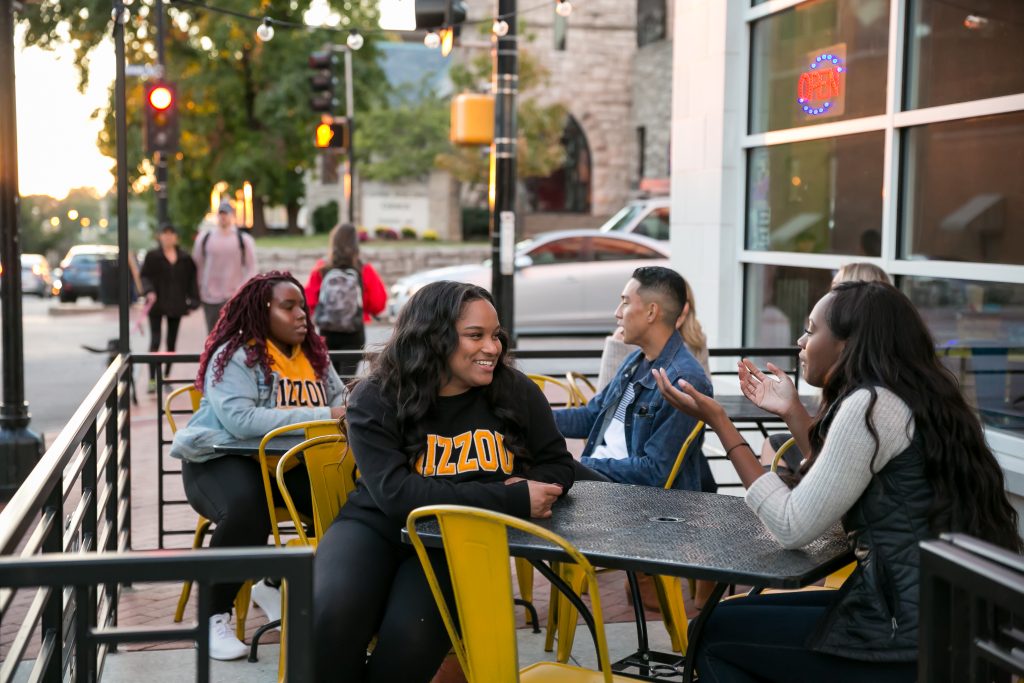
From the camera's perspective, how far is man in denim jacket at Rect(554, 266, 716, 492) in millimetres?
4391

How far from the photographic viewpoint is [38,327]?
78.6ft

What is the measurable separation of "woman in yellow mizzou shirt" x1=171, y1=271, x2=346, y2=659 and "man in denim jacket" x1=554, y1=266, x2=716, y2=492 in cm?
110

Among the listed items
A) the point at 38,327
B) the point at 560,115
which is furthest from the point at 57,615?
the point at 560,115

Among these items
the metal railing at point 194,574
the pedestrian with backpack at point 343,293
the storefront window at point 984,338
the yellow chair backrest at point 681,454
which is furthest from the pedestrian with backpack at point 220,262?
the metal railing at point 194,574

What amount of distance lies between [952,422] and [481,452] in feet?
4.49

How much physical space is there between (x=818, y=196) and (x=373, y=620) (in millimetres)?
4703

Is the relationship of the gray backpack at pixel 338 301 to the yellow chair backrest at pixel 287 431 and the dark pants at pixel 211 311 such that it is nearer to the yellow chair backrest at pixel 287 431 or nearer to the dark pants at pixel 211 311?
the dark pants at pixel 211 311

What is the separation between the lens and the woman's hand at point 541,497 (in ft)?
11.1

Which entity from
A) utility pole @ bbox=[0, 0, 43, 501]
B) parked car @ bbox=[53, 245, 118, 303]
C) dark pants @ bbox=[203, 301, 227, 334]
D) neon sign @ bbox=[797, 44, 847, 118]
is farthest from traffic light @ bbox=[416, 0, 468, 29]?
parked car @ bbox=[53, 245, 118, 303]

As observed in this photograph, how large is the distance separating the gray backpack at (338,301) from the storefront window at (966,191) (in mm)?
4351

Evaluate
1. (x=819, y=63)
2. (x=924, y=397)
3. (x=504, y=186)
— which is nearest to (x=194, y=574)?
(x=924, y=397)

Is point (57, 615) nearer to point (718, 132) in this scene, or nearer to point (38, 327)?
point (718, 132)

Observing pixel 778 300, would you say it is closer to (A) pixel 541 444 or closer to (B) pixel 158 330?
(A) pixel 541 444

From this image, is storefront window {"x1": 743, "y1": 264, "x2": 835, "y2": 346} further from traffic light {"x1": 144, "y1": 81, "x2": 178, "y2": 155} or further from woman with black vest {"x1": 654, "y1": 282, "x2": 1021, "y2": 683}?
traffic light {"x1": 144, "y1": 81, "x2": 178, "y2": 155}
